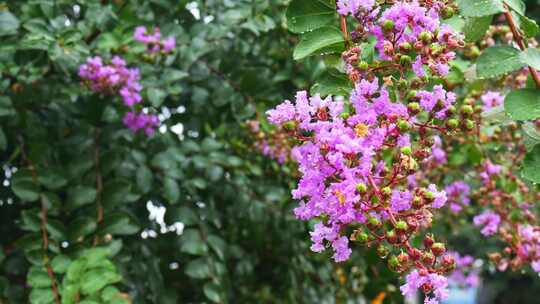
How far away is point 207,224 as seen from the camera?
1801 millimetres

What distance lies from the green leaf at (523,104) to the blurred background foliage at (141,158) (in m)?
0.76

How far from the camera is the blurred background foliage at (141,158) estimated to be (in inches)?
59.5

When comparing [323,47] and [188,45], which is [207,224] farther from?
[323,47]

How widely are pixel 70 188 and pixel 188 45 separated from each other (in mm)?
442

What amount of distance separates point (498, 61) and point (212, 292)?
902 millimetres

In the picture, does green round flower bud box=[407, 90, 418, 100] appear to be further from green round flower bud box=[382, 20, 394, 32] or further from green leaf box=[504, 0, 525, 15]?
green leaf box=[504, 0, 525, 15]

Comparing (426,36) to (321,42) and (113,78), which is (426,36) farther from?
(113,78)

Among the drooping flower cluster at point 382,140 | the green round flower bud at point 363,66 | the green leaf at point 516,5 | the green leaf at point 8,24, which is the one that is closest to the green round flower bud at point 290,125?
the drooping flower cluster at point 382,140

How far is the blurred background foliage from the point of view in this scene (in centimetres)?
151

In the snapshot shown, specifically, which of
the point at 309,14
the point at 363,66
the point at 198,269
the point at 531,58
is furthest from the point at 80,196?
the point at 531,58

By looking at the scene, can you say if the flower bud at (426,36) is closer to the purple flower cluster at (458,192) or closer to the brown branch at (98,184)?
the brown branch at (98,184)

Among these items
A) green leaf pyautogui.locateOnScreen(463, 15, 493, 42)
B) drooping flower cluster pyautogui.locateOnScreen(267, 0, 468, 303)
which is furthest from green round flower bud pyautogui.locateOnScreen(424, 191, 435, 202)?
green leaf pyautogui.locateOnScreen(463, 15, 493, 42)

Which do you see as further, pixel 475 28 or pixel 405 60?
pixel 475 28

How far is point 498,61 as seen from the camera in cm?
96
